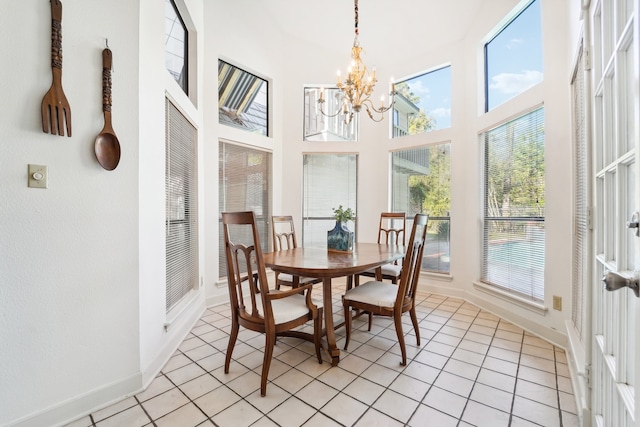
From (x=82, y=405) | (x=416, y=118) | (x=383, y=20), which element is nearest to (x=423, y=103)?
(x=416, y=118)

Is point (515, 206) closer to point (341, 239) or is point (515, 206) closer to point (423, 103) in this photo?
point (341, 239)

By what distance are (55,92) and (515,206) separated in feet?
12.2

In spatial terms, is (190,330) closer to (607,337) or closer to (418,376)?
(418,376)

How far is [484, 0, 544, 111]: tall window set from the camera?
2596 mm

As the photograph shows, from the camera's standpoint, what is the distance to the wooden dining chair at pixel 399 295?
2.00 metres

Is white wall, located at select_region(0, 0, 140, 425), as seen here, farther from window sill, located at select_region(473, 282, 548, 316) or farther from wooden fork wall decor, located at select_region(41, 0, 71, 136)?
window sill, located at select_region(473, 282, 548, 316)

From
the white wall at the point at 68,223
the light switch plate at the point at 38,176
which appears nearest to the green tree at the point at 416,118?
the white wall at the point at 68,223

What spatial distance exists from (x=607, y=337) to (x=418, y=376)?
43.3 inches

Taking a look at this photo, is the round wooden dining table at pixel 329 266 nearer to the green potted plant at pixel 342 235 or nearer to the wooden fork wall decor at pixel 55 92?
the green potted plant at pixel 342 235

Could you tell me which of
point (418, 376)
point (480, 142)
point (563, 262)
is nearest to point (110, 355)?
point (418, 376)

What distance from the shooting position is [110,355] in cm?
159

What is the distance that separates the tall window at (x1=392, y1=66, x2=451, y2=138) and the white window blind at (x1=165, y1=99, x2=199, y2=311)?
2.94 metres

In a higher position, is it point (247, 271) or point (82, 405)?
point (247, 271)

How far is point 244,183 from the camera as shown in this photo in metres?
3.67
